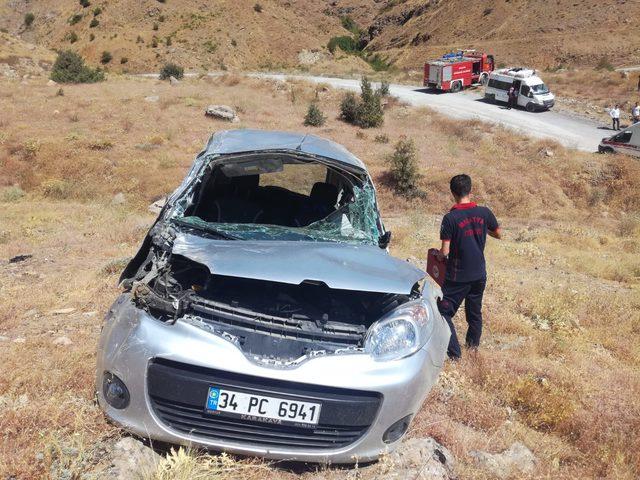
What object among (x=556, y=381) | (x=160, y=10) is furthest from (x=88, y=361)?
(x=160, y=10)

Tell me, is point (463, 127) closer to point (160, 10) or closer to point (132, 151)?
point (132, 151)

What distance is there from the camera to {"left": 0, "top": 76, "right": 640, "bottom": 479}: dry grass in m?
2.99

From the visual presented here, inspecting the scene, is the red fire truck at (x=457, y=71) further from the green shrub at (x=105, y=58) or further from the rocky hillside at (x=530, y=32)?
the green shrub at (x=105, y=58)

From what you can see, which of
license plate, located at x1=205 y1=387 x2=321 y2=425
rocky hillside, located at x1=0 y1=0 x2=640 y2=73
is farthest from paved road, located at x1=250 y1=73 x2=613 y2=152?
license plate, located at x1=205 y1=387 x2=321 y2=425

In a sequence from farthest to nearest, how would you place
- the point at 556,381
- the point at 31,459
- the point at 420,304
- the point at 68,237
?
the point at 68,237, the point at 556,381, the point at 420,304, the point at 31,459

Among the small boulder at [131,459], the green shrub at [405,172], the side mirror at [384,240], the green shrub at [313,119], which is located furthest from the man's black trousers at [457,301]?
the green shrub at [313,119]

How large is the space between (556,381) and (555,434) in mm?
671

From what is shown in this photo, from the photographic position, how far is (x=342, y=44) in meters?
66.2

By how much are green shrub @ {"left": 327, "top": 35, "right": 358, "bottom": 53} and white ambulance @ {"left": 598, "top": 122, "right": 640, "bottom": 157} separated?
1838 inches

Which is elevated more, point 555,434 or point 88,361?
point 88,361

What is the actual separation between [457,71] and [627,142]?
53.0 ft

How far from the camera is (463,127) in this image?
23.4 m

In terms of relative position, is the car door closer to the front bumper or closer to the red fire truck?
the red fire truck

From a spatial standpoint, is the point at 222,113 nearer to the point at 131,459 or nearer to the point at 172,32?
the point at 131,459
